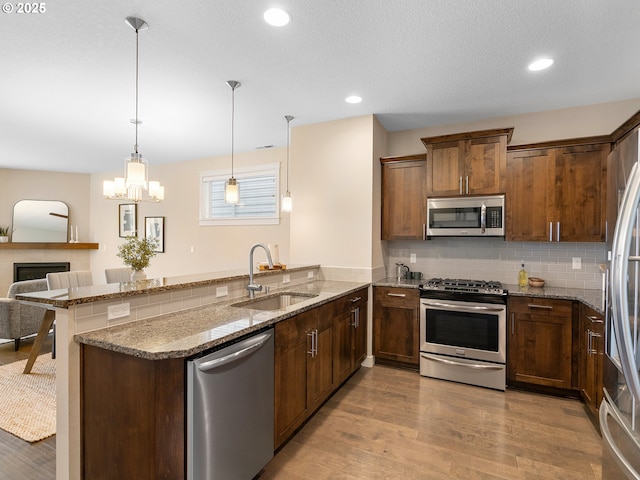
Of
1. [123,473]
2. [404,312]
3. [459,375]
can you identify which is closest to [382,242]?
[404,312]

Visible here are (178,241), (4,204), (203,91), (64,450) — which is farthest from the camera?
(4,204)

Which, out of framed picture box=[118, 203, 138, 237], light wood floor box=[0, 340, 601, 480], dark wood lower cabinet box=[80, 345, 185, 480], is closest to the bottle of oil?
light wood floor box=[0, 340, 601, 480]

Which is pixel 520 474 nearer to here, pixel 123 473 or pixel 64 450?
pixel 123 473

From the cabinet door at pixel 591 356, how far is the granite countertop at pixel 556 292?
2.7 inches

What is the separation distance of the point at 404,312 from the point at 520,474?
5.71 feet

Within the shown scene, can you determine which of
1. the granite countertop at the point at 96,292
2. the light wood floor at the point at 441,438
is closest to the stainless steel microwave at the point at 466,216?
the light wood floor at the point at 441,438

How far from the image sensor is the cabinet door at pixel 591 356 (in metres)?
2.49

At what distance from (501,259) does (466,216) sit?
71cm

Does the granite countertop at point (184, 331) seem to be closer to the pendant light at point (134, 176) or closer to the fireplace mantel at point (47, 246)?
the pendant light at point (134, 176)

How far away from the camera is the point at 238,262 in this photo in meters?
5.57

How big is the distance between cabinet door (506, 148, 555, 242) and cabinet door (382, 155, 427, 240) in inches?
34.5

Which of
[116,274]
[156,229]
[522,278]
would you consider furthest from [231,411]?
[156,229]

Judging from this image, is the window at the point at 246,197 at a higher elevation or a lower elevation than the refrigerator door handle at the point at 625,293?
higher

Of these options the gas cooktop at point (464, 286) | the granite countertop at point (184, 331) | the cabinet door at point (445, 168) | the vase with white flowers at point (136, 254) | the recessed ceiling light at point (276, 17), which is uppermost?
the recessed ceiling light at point (276, 17)
